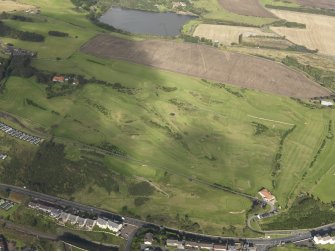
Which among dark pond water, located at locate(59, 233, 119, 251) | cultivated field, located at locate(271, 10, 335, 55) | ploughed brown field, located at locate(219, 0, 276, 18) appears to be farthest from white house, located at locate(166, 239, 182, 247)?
ploughed brown field, located at locate(219, 0, 276, 18)

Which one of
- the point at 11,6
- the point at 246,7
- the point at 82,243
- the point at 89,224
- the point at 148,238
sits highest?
the point at 246,7

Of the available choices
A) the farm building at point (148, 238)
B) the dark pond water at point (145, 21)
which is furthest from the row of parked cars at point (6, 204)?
the dark pond water at point (145, 21)

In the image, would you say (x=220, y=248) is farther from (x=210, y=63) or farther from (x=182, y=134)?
(x=210, y=63)

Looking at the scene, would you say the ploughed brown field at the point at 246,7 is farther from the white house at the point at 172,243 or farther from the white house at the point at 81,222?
the white house at the point at 81,222

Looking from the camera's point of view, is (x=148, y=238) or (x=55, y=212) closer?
(x=148, y=238)

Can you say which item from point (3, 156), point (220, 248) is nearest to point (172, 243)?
point (220, 248)

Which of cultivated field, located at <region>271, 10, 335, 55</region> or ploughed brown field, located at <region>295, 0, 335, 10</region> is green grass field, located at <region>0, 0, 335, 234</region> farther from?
ploughed brown field, located at <region>295, 0, 335, 10</region>
